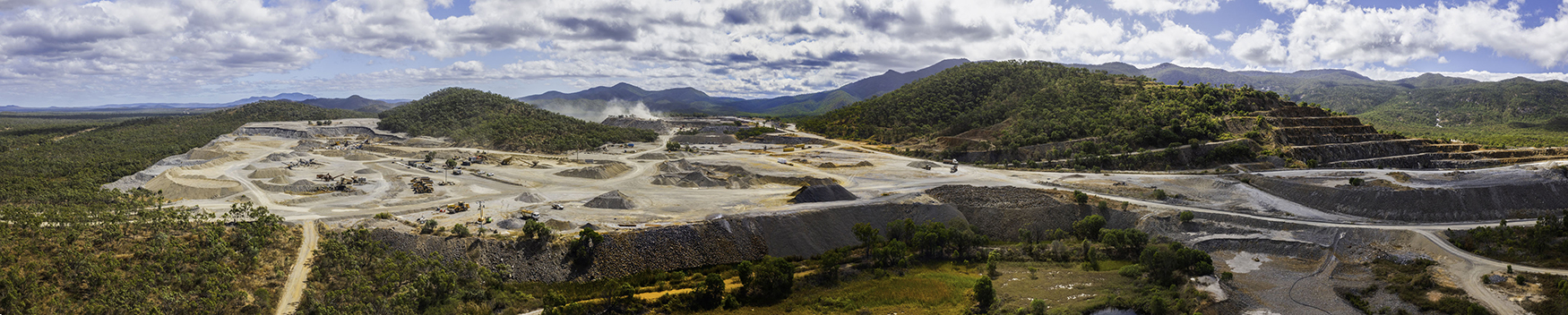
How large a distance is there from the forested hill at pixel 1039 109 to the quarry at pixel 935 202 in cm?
996

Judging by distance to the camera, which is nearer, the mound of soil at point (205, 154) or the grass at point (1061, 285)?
the grass at point (1061, 285)

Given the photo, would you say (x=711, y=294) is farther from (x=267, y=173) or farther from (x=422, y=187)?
(x=267, y=173)

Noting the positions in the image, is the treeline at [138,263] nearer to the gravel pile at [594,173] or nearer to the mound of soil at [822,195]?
the mound of soil at [822,195]

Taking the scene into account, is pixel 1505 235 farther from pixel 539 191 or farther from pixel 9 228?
pixel 9 228

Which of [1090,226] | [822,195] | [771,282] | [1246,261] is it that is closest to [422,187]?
[822,195]

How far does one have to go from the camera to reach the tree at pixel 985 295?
42.5 meters

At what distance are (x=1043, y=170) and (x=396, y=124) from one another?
15341 centimetres

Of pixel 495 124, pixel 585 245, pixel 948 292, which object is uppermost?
pixel 495 124

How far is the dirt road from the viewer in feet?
127

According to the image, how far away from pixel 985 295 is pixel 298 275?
4555 centimetres

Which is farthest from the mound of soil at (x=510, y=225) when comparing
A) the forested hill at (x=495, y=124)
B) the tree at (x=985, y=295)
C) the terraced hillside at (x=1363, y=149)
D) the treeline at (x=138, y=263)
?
the terraced hillside at (x=1363, y=149)

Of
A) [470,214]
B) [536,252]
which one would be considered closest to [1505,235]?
[536,252]

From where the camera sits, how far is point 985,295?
140 feet

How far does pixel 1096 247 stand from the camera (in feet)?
185
